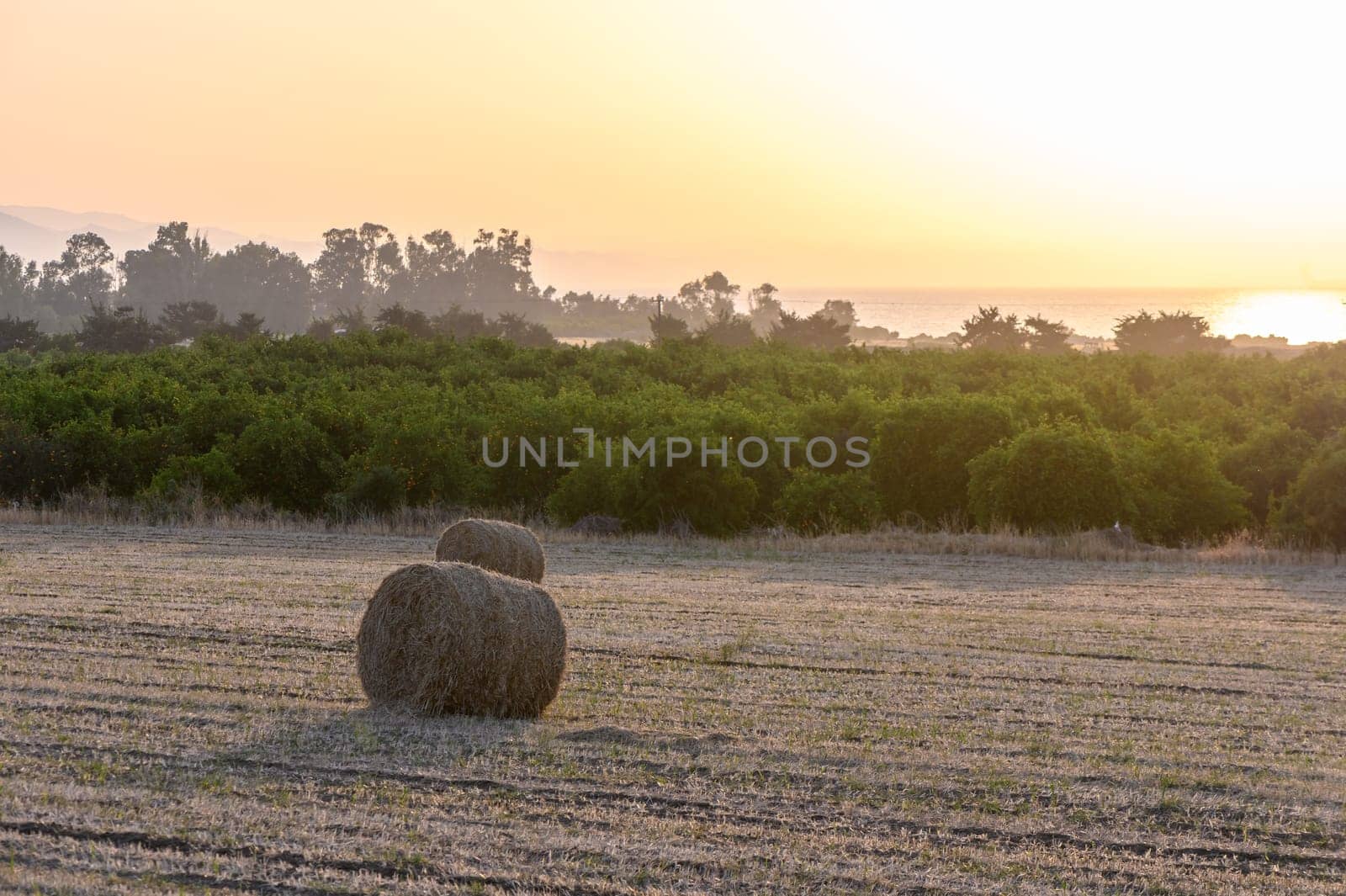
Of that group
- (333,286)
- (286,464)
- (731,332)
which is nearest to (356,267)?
(333,286)

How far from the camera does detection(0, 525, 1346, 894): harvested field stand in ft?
22.2

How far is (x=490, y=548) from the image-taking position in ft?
54.9

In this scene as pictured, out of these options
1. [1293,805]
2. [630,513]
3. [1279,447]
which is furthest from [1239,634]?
[1279,447]

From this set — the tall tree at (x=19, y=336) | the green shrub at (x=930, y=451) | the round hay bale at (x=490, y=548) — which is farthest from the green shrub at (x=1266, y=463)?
the tall tree at (x=19, y=336)

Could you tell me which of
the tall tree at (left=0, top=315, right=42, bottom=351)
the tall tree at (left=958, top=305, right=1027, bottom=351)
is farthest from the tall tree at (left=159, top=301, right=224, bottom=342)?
the tall tree at (left=958, top=305, right=1027, bottom=351)

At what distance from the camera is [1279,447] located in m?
30.6

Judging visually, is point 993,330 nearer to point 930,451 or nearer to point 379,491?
point 930,451

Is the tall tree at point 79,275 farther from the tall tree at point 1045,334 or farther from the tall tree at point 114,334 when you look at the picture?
the tall tree at point 1045,334

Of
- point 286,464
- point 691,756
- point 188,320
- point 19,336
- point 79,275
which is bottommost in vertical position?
point 691,756

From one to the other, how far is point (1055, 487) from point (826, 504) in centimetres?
445

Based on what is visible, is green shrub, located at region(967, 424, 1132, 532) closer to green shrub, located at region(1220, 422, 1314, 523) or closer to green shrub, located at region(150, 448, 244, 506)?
green shrub, located at region(1220, 422, 1314, 523)

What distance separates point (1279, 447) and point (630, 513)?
48.4 feet

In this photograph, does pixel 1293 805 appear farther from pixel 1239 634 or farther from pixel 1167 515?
pixel 1167 515

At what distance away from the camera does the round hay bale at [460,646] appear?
9953 mm
